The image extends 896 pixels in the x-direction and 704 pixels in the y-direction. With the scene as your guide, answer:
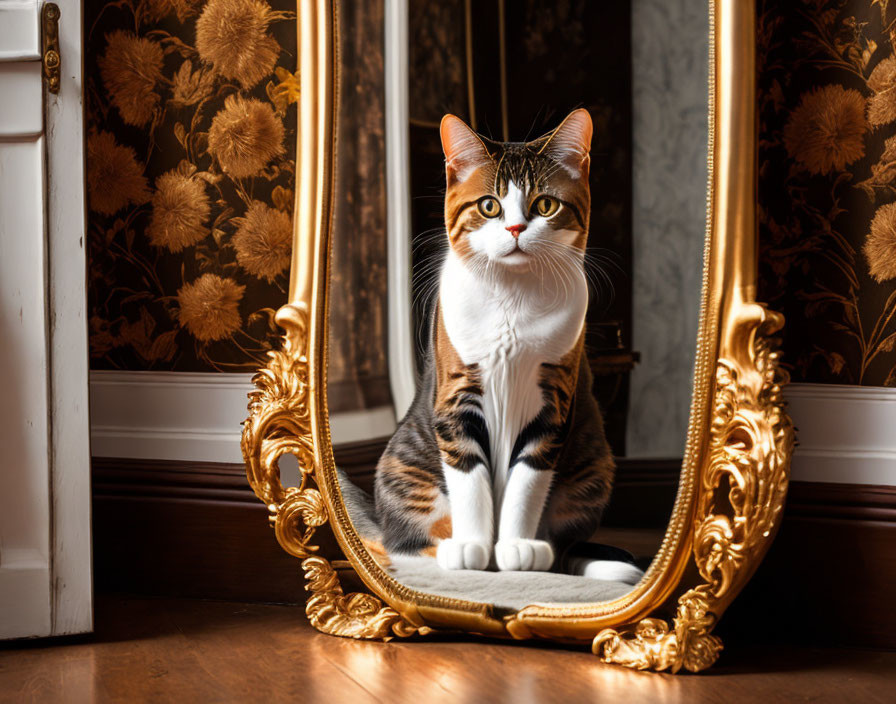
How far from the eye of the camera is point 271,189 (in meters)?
1.63

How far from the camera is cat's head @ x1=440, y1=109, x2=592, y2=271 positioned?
1361 mm

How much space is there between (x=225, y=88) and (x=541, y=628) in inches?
41.6

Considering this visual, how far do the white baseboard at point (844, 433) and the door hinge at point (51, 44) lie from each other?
1.23 meters

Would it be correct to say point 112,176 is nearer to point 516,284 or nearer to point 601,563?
point 516,284

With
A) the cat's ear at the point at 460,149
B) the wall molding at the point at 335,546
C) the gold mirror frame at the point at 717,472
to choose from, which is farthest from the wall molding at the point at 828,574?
the cat's ear at the point at 460,149

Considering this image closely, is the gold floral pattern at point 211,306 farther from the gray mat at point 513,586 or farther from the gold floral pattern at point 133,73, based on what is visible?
the gray mat at point 513,586

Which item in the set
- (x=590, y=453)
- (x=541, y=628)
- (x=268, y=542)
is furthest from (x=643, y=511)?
(x=268, y=542)

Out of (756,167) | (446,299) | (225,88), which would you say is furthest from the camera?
(225,88)

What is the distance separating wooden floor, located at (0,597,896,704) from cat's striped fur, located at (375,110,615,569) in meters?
0.15

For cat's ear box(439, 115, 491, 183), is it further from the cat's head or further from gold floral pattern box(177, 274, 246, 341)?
gold floral pattern box(177, 274, 246, 341)

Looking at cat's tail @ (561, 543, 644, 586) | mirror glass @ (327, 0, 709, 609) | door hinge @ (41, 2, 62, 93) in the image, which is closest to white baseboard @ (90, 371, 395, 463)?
mirror glass @ (327, 0, 709, 609)

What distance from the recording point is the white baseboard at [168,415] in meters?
1.66

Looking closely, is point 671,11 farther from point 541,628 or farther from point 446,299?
point 541,628

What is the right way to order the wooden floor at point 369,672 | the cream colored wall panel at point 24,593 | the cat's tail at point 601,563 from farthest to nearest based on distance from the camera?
the cream colored wall panel at point 24,593, the cat's tail at point 601,563, the wooden floor at point 369,672
